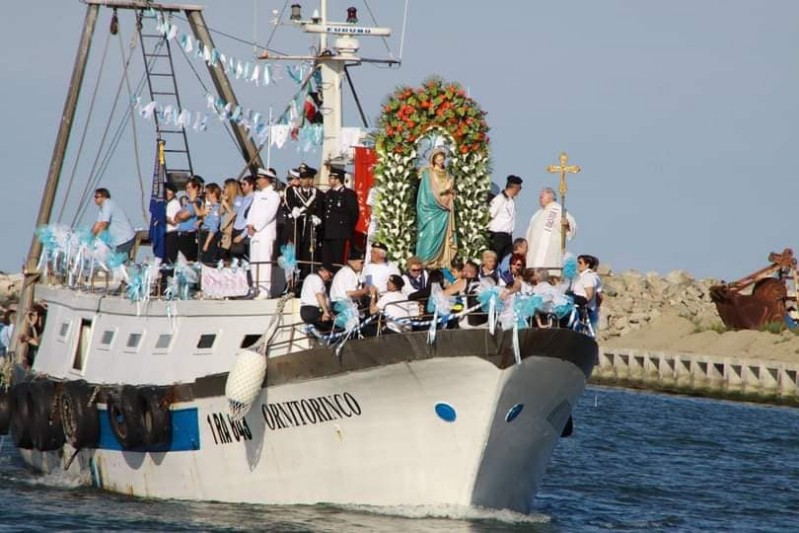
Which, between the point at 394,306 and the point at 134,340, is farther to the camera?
the point at 134,340

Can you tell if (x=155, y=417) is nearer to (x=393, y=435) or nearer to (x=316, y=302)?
(x=316, y=302)

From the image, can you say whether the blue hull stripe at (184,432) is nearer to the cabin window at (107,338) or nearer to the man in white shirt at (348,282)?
the cabin window at (107,338)

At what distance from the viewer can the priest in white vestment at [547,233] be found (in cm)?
2394

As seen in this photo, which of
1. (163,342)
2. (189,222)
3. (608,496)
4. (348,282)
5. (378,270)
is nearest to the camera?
(348,282)

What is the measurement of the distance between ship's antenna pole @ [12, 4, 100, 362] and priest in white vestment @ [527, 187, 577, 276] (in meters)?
10.5

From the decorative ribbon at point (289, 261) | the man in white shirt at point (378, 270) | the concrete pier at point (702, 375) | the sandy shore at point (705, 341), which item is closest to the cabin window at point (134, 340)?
the decorative ribbon at point (289, 261)

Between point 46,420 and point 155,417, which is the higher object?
point 155,417

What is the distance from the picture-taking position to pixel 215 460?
2394 centimetres

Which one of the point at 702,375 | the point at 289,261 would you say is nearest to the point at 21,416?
the point at 289,261

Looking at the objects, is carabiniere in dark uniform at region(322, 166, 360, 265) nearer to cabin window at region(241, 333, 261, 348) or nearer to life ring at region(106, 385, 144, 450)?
cabin window at region(241, 333, 261, 348)

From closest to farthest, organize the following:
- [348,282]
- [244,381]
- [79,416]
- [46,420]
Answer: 1. [244,381]
2. [348,282]
3. [79,416]
4. [46,420]

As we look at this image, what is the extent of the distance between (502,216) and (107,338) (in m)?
6.49

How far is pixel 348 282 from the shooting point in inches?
909

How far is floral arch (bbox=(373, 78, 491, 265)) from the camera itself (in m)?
24.4
